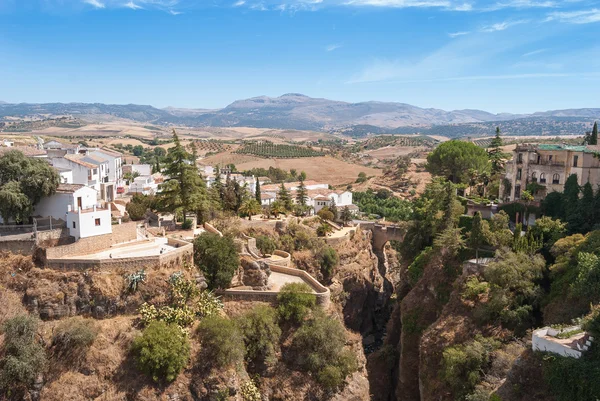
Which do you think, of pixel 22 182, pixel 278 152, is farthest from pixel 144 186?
pixel 278 152

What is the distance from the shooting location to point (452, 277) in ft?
111

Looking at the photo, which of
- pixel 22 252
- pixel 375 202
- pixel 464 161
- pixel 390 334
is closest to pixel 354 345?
pixel 390 334

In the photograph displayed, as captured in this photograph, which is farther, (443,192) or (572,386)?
(443,192)

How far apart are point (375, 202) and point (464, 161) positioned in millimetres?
→ 24175

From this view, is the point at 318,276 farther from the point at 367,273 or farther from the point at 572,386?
the point at 572,386

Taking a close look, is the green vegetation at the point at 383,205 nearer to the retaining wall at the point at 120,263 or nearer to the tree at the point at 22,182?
the retaining wall at the point at 120,263

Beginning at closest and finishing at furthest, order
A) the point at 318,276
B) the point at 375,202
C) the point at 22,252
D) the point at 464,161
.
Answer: the point at 22,252
the point at 318,276
the point at 464,161
the point at 375,202

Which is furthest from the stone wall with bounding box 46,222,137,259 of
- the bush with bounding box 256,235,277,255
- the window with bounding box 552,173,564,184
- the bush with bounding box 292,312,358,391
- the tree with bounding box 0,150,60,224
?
the window with bounding box 552,173,564,184

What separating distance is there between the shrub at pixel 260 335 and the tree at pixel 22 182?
15.9 m

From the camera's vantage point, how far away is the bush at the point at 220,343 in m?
28.0

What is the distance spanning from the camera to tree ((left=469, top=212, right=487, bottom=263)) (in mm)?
33153

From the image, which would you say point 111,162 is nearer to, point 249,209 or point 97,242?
point 249,209

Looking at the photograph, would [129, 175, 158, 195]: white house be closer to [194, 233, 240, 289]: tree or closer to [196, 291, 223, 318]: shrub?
[194, 233, 240, 289]: tree

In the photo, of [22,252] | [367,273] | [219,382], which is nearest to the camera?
[219,382]
